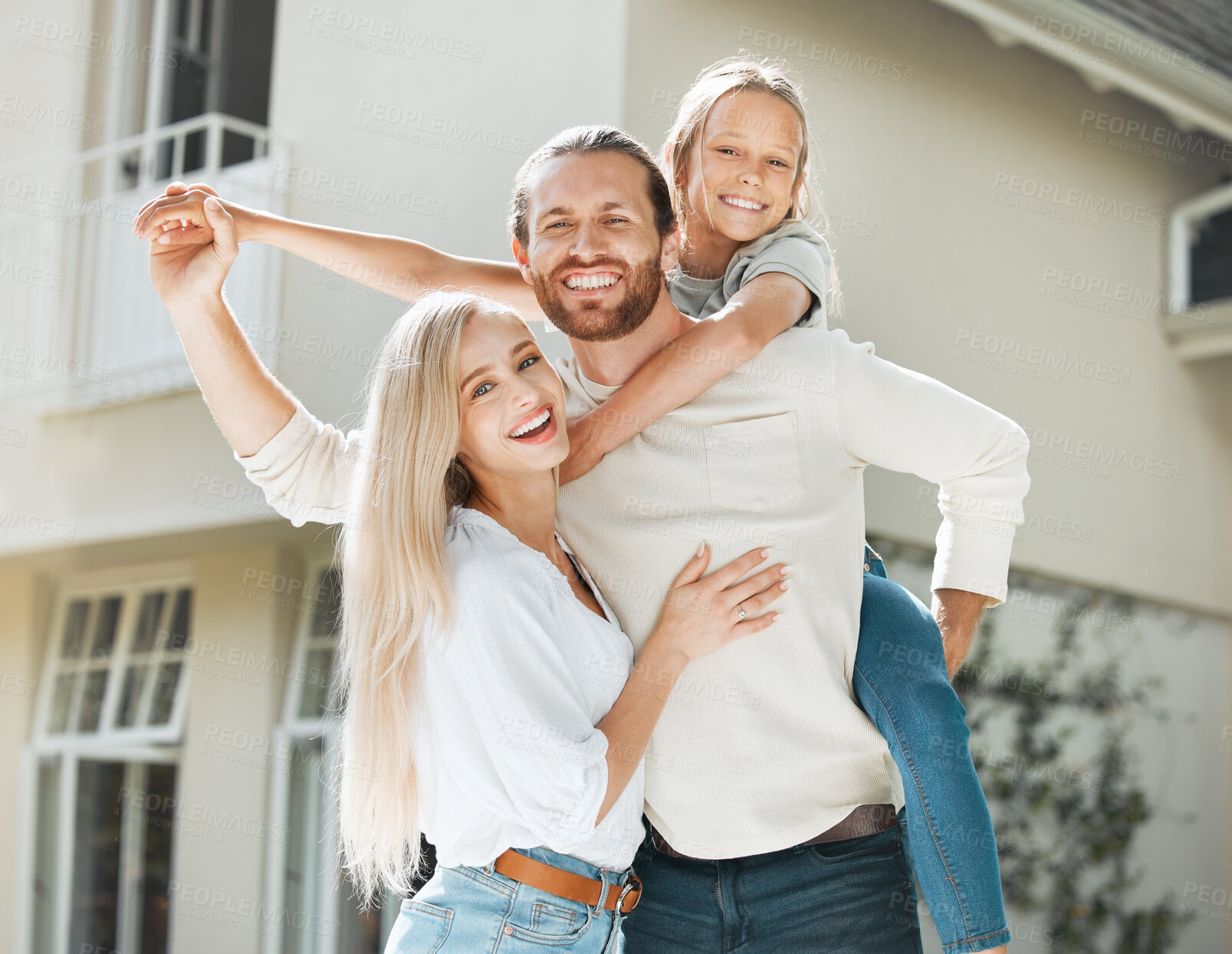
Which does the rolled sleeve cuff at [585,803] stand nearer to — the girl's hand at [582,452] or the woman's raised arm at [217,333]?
the girl's hand at [582,452]

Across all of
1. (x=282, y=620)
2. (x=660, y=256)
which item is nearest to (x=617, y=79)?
(x=660, y=256)

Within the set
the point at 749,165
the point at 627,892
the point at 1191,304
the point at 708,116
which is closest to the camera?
the point at 627,892

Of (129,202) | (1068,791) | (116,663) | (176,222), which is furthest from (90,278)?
(1068,791)

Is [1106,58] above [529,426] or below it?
above

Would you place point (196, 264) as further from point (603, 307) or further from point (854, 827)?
point (854, 827)

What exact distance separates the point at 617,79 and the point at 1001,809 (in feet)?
12.3

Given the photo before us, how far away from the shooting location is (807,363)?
2041 mm

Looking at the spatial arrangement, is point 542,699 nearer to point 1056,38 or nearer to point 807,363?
point 807,363

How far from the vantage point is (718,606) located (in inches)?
75.6

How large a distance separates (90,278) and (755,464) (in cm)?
479

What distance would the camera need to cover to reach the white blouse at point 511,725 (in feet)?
5.51

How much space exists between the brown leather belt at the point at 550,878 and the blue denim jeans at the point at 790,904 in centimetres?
22

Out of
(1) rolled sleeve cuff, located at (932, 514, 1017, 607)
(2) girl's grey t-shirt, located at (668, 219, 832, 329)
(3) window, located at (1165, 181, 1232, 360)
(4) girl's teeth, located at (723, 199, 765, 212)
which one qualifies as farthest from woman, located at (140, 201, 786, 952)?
(3) window, located at (1165, 181, 1232, 360)

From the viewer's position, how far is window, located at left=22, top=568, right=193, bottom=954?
637cm
